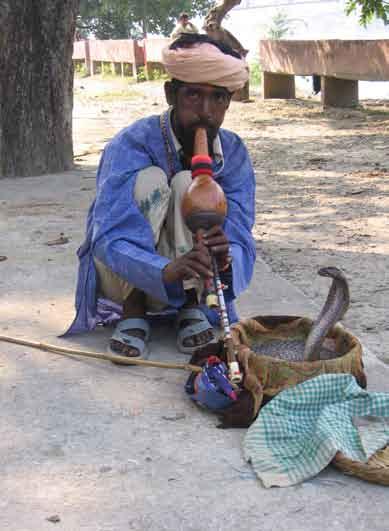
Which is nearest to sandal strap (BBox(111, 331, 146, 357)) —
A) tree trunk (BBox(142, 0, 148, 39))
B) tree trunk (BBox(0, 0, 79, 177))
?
tree trunk (BBox(0, 0, 79, 177))

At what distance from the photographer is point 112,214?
9.44 ft

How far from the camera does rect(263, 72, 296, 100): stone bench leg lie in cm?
1295

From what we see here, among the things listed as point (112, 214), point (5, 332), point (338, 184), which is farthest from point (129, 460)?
point (338, 184)

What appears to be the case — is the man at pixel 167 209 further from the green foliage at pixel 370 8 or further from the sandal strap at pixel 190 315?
the green foliage at pixel 370 8

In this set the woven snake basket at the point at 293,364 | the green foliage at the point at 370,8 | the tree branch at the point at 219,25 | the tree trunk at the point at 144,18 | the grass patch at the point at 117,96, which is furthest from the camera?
the tree trunk at the point at 144,18

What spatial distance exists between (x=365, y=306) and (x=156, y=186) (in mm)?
1198

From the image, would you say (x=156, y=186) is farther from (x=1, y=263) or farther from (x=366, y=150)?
(x=366, y=150)

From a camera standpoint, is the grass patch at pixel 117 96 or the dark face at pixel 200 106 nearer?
the dark face at pixel 200 106

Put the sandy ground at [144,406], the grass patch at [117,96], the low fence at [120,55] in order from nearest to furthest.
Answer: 1. the sandy ground at [144,406]
2. the grass patch at [117,96]
3. the low fence at [120,55]

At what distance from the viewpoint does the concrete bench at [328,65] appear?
9922 millimetres

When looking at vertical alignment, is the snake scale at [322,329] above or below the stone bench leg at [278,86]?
below

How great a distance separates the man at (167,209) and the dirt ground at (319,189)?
68cm

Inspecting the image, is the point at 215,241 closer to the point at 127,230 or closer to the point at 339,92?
the point at 127,230

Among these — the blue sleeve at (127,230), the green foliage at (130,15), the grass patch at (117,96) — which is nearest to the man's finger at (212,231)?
the blue sleeve at (127,230)
